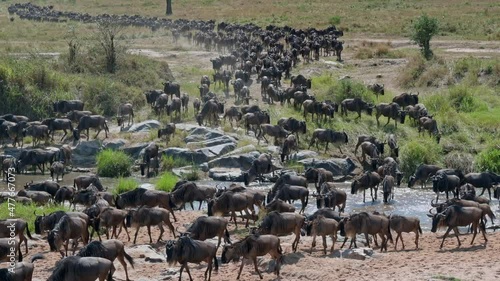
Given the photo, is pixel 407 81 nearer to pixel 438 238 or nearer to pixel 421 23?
pixel 421 23

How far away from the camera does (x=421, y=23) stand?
42469mm

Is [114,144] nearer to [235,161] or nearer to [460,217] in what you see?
[235,161]

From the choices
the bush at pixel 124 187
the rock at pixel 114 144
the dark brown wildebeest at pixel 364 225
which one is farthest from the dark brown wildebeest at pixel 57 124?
the dark brown wildebeest at pixel 364 225

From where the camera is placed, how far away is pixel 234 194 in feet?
59.0

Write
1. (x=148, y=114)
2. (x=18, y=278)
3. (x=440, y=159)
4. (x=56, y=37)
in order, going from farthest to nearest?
→ (x=56, y=37), (x=148, y=114), (x=440, y=159), (x=18, y=278)

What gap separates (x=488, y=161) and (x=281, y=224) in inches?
451

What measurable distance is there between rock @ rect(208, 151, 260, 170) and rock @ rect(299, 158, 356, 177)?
5.12 ft

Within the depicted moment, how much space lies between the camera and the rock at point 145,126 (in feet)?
94.6

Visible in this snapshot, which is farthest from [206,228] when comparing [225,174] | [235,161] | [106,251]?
[235,161]

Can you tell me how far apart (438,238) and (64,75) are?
2041 cm

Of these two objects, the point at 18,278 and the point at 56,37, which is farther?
the point at 56,37

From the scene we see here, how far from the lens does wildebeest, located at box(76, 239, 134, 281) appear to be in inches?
545

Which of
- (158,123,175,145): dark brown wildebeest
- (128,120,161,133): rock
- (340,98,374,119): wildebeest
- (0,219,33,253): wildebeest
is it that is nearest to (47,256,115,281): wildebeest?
(0,219,33,253): wildebeest

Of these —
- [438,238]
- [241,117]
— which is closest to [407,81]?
[241,117]
